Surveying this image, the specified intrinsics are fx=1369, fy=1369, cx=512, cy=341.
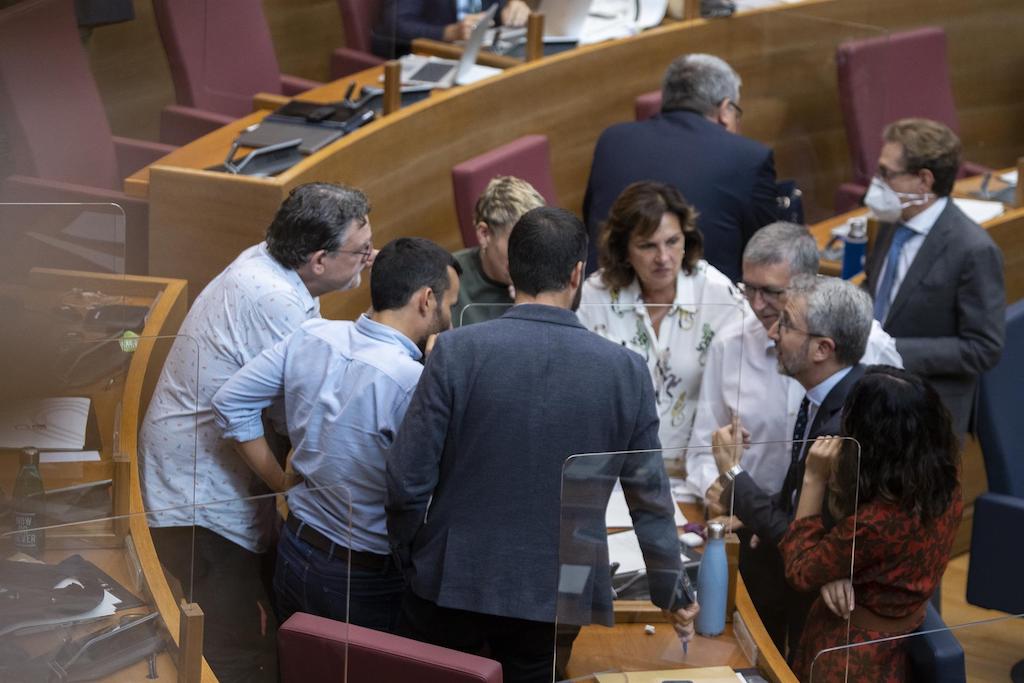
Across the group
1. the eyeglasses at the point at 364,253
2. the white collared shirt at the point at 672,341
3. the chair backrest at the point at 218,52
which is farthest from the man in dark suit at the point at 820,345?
the chair backrest at the point at 218,52

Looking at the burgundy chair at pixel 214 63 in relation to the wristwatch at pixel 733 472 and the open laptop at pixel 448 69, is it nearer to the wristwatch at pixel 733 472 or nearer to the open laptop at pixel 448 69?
the open laptop at pixel 448 69

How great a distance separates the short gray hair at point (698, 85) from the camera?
167 inches

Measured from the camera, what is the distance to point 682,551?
2.26 m

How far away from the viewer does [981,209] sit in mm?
4758

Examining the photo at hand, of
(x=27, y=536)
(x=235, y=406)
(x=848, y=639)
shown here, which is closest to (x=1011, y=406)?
(x=848, y=639)

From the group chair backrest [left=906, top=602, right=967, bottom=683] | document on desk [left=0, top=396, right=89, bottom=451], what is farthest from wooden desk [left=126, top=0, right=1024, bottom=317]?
chair backrest [left=906, top=602, right=967, bottom=683]

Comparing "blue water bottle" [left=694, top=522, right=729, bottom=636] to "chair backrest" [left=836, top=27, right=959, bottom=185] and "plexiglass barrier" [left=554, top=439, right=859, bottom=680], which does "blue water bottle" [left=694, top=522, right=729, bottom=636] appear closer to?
"plexiglass barrier" [left=554, top=439, right=859, bottom=680]

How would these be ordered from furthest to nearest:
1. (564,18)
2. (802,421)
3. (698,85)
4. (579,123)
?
(564,18) → (579,123) → (698,85) → (802,421)

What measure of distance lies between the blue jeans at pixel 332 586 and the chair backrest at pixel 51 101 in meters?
2.03

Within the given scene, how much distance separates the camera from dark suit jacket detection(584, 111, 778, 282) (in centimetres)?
405

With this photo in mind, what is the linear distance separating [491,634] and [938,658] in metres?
0.80

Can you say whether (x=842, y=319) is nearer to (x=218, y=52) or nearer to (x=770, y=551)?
(x=770, y=551)

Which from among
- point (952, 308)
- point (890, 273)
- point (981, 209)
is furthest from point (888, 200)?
point (981, 209)

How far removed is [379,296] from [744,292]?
1.09m
